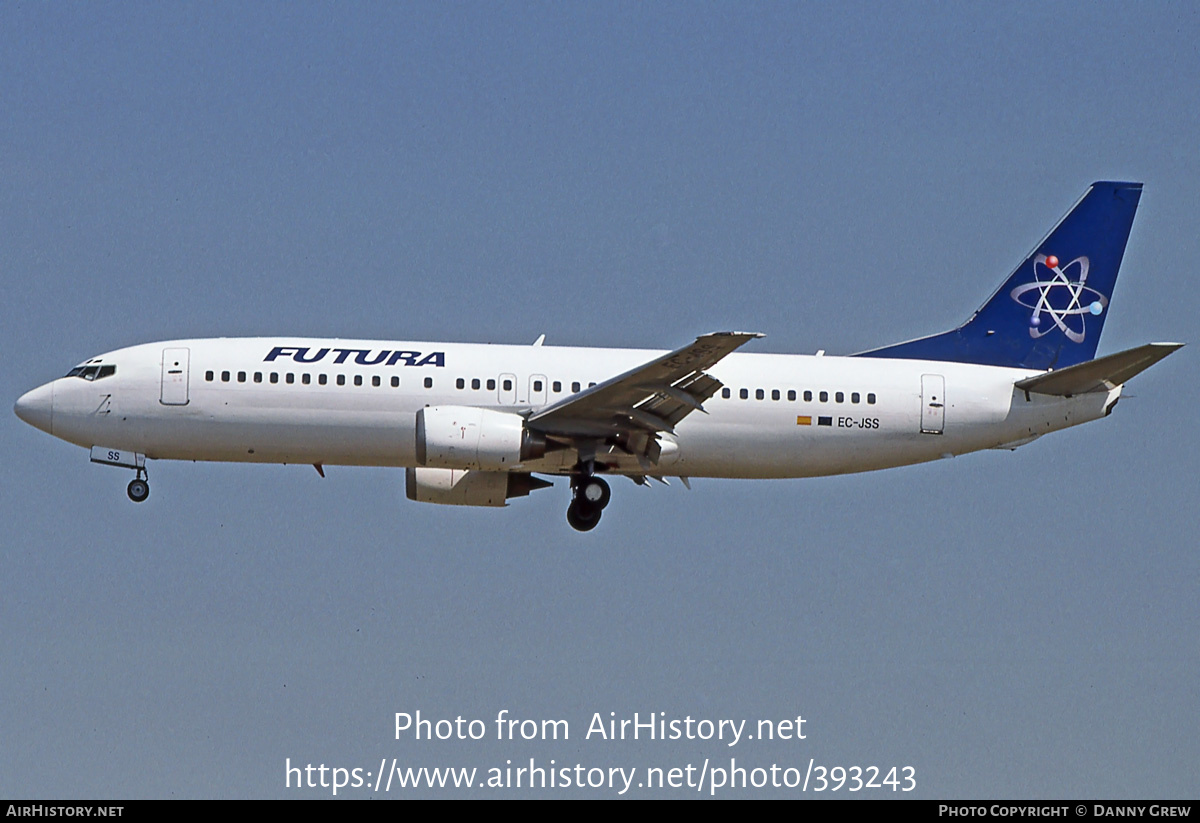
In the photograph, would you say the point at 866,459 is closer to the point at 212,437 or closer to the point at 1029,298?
the point at 1029,298

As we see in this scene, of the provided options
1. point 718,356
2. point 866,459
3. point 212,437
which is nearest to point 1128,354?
point 866,459

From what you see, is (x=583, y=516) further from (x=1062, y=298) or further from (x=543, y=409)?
(x=1062, y=298)

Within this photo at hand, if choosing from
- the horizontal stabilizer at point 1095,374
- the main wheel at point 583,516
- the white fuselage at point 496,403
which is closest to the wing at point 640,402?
the white fuselage at point 496,403

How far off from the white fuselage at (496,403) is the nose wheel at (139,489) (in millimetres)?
578

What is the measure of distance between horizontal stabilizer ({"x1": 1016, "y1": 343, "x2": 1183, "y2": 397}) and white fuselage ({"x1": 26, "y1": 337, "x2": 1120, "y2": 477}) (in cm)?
27

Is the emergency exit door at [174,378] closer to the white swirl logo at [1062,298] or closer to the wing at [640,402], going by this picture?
the wing at [640,402]

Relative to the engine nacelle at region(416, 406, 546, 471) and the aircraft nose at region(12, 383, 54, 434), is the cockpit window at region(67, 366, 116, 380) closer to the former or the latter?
the aircraft nose at region(12, 383, 54, 434)

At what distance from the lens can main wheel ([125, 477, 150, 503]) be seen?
36.4m

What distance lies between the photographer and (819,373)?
3741 cm

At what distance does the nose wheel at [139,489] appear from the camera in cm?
3641

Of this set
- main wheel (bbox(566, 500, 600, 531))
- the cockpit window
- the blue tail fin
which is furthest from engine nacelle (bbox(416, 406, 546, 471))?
the blue tail fin

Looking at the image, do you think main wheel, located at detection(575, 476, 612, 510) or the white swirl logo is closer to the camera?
main wheel, located at detection(575, 476, 612, 510)

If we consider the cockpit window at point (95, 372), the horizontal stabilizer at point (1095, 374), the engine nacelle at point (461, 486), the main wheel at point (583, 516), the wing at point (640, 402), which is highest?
the cockpit window at point (95, 372)
